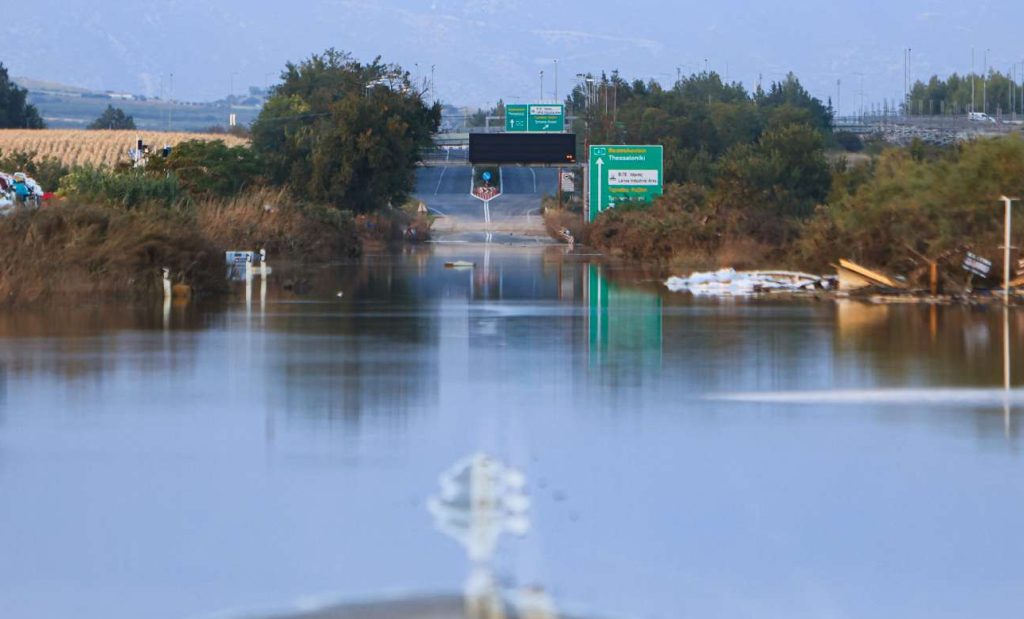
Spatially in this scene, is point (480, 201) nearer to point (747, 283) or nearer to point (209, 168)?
point (209, 168)

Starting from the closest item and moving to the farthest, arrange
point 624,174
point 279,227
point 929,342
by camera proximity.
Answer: point 929,342, point 279,227, point 624,174

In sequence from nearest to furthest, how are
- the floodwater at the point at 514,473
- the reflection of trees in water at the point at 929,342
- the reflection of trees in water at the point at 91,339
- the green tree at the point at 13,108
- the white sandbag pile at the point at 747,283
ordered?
1. the floodwater at the point at 514,473
2. the reflection of trees in water at the point at 929,342
3. the reflection of trees in water at the point at 91,339
4. the white sandbag pile at the point at 747,283
5. the green tree at the point at 13,108

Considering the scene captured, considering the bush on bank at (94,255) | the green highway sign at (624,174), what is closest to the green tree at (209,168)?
the green highway sign at (624,174)

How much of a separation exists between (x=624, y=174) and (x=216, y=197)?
24.8 metres

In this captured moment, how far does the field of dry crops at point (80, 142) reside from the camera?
108 metres

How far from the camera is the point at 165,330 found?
24078 mm

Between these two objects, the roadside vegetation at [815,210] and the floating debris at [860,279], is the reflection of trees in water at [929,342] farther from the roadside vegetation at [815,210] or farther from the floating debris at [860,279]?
the roadside vegetation at [815,210]

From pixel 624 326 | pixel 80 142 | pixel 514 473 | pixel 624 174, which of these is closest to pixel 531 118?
pixel 624 174

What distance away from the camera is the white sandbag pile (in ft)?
114

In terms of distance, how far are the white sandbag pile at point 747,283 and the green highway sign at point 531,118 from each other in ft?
186

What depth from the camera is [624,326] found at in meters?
25.2

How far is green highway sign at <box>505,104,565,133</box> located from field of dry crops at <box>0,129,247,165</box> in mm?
19390

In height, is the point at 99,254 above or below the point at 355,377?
above

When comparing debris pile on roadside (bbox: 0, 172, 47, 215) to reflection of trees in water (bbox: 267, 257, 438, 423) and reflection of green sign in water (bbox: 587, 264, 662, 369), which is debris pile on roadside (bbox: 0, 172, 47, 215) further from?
reflection of green sign in water (bbox: 587, 264, 662, 369)
